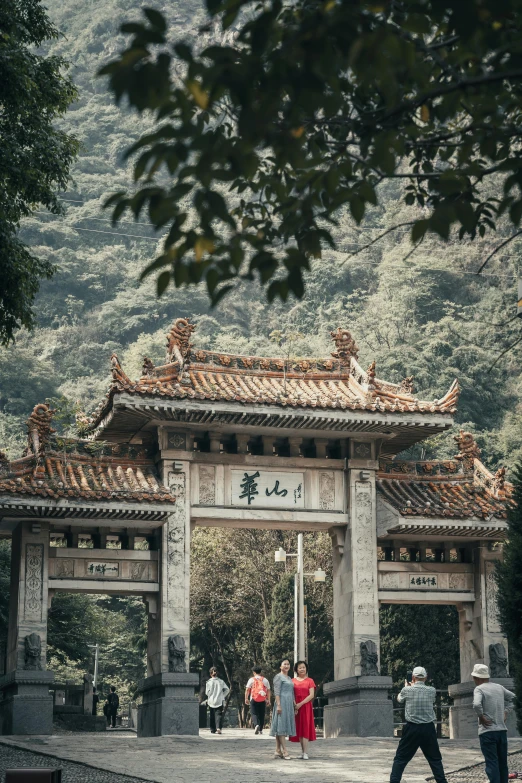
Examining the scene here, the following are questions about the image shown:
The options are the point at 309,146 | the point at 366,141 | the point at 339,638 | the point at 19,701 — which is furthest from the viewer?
the point at 339,638

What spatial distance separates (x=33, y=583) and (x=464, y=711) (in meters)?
8.24

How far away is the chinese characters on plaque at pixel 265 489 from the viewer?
2036 cm

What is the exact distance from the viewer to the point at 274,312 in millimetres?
78875

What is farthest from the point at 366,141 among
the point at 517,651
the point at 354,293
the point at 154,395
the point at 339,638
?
the point at 354,293

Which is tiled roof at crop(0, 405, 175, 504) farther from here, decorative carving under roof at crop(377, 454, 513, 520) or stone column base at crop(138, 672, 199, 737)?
decorative carving under roof at crop(377, 454, 513, 520)

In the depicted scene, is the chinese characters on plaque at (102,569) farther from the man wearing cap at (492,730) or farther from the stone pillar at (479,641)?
the man wearing cap at (492,730)

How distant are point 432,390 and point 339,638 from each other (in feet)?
114

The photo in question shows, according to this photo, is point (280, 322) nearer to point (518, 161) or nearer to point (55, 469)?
point (55, 469)

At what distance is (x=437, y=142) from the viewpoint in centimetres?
711

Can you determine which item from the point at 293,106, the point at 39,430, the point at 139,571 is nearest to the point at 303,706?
the point at 139,571

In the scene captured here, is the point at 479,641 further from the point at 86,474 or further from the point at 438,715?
the point at 86,474

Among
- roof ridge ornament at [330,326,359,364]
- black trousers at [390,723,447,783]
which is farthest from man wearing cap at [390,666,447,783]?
roof ridge ornament at [330,326,359,364]

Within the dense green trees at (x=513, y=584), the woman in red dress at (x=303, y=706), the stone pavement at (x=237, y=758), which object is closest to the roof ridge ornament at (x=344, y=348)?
the stone pavement at (x=237, y=758)

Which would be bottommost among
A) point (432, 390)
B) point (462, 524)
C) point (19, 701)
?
point (19, 701)
